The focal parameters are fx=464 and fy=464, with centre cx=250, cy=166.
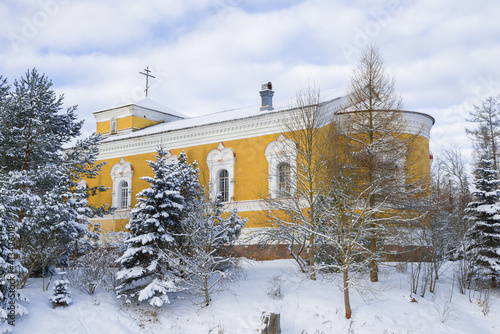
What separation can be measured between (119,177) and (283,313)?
18.2 m

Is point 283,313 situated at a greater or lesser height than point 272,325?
greater

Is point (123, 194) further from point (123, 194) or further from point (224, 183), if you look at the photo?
point (224, 183)

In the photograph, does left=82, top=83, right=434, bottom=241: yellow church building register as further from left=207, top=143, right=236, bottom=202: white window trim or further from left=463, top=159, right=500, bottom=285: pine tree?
left=463, top=159, right=500, bottom=285: pine tree

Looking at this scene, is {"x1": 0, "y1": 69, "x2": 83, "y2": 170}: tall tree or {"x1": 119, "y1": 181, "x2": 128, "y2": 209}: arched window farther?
{"x1": 119, "y1": 181, "x2": 128, "y2": 209}: arched window

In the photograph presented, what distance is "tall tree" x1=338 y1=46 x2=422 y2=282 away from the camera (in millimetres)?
15768

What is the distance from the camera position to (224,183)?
25578 millimetres

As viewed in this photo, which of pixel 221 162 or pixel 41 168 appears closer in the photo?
pixel 41 168

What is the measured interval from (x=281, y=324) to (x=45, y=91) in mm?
11631

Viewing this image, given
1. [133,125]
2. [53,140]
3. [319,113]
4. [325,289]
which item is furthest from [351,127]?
[133,125]

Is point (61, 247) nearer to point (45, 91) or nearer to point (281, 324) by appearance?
point (45, 91)

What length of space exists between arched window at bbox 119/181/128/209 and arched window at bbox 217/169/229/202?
7379 mm

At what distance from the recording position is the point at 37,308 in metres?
13.4

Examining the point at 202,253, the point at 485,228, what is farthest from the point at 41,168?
the point at 485,228

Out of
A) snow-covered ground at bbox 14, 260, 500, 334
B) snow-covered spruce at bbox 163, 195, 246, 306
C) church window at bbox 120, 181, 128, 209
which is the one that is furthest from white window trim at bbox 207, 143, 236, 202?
snow-covered ground at bbox 14, 260, 500, 334
